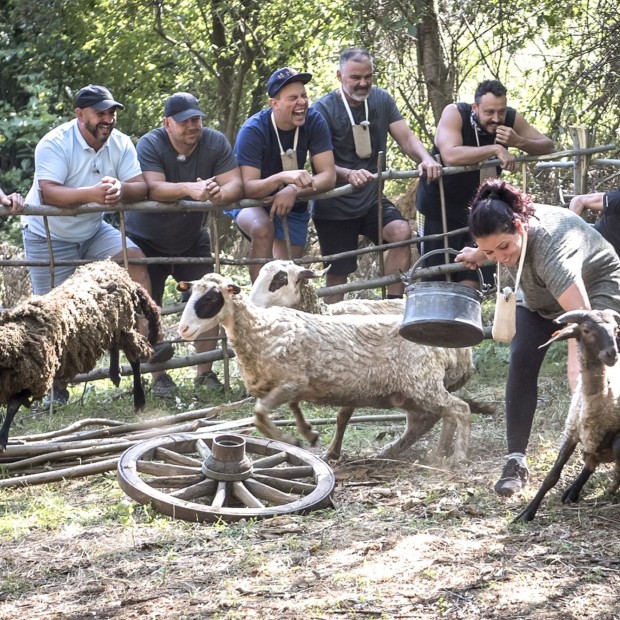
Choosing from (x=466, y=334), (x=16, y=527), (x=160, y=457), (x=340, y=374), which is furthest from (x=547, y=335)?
(x=16, y=527)

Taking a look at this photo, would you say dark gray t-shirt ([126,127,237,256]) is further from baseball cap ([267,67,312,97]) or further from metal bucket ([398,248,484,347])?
metal bucket ([398,248,484,347])

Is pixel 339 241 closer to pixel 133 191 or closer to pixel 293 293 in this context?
pixel 293 293

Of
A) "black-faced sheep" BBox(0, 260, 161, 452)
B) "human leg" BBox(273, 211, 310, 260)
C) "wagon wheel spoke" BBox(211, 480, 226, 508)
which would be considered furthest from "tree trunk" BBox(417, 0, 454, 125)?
"wagon wheel spoke" BBox(211, 480, 226, 508)

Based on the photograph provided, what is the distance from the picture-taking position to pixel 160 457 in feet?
18.9

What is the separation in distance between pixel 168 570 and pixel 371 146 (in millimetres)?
4850

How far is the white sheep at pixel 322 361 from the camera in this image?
241 inches

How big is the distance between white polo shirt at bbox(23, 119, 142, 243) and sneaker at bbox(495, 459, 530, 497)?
363cm

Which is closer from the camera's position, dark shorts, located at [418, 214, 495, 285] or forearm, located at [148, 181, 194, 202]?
forearm, located at [148, 181, 194, 202]

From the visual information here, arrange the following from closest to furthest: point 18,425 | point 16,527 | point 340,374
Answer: point 16,527 < point 340,374 < point 18,425

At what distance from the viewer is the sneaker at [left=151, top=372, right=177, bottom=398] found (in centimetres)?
797

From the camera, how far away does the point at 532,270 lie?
196 inches

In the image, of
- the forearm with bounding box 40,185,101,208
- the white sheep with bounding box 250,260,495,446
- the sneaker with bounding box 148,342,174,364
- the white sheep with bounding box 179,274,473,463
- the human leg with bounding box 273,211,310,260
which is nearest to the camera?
the white sheep with bounding box 179,274,473,463

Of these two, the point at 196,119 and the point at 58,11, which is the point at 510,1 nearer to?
the point at 196,119

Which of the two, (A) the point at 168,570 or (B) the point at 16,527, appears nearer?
(A) the point at 168,570
